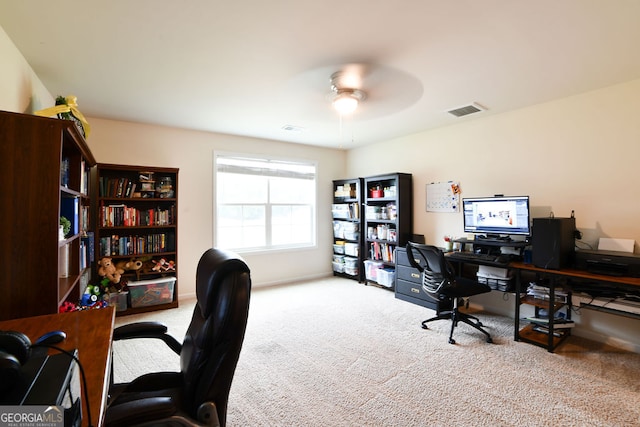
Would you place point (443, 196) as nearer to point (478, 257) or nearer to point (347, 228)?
point (478, 257)

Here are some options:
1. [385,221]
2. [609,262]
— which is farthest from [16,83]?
[609,262]

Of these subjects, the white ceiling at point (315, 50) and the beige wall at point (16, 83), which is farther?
the beige wall at point (16, 83)

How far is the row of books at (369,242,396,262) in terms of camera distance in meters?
4.49

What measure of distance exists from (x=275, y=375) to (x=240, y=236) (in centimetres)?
267

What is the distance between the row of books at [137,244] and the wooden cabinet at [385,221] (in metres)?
2.90

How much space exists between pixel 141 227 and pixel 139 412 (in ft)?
10.5

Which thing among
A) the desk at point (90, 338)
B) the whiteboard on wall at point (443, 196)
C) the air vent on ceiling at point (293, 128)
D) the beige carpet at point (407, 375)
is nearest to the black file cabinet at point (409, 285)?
the beige carpet at point (407, 375)

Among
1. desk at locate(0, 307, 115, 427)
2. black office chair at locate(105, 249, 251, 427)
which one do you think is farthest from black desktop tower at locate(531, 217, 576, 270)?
desk at locate(0, 307, 115, 427)

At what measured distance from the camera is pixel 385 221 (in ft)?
14.9

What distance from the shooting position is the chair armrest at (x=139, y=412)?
0.85 meters

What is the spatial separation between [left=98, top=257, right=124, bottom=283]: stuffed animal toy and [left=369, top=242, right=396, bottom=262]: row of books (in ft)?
11.3

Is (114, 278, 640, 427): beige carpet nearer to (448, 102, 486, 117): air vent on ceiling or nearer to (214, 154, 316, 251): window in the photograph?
(214, 154, 316, 251): window

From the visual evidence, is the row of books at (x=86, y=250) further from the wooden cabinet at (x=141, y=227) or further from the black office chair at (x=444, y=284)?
the black office chair at (x=444, y=284)

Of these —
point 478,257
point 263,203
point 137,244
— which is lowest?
point 478,257
